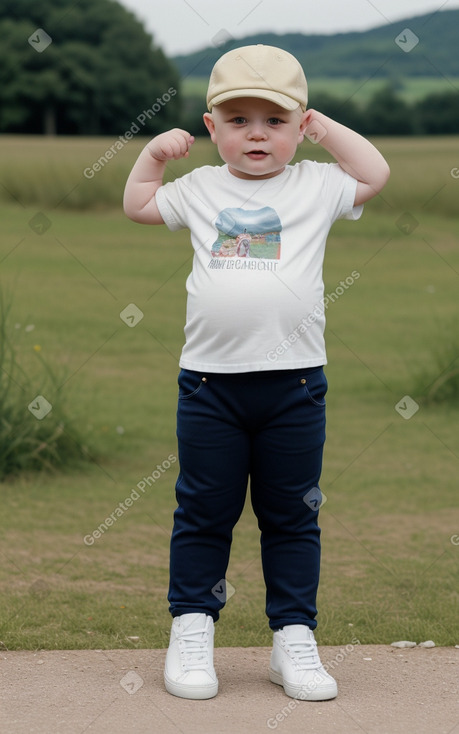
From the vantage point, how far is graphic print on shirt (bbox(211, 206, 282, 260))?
8.84 ft

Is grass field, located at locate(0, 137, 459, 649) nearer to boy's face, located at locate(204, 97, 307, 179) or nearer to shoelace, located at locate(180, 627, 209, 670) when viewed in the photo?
shoelace, located at locate(180, 627, 209, 670)

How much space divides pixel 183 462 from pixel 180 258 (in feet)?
36.8

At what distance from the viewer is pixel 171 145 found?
9.02ft

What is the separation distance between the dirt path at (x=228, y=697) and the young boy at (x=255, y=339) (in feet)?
0.24

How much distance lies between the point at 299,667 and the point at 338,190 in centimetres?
113

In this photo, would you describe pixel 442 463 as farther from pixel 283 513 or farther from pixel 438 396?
pixel 283 513

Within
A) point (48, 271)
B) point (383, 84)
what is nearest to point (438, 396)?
point (48, 271)

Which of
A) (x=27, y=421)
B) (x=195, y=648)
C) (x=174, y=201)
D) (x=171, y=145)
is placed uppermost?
(x=171, y=145)

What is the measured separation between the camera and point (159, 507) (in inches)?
210

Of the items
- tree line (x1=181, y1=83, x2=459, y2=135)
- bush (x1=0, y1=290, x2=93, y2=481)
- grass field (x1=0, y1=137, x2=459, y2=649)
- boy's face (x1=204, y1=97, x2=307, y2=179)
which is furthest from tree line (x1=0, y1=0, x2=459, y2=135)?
boy's face (x1=204, y1=97, x2=307, y2=179)

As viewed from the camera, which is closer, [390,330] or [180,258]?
[390,330]

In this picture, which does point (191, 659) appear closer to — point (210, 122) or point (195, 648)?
point (195, 648)

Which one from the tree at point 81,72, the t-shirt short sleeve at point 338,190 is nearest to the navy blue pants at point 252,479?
the t-shirt short sleeve at point 338,190

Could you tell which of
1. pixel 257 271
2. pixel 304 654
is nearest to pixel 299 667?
pixel 304 654
